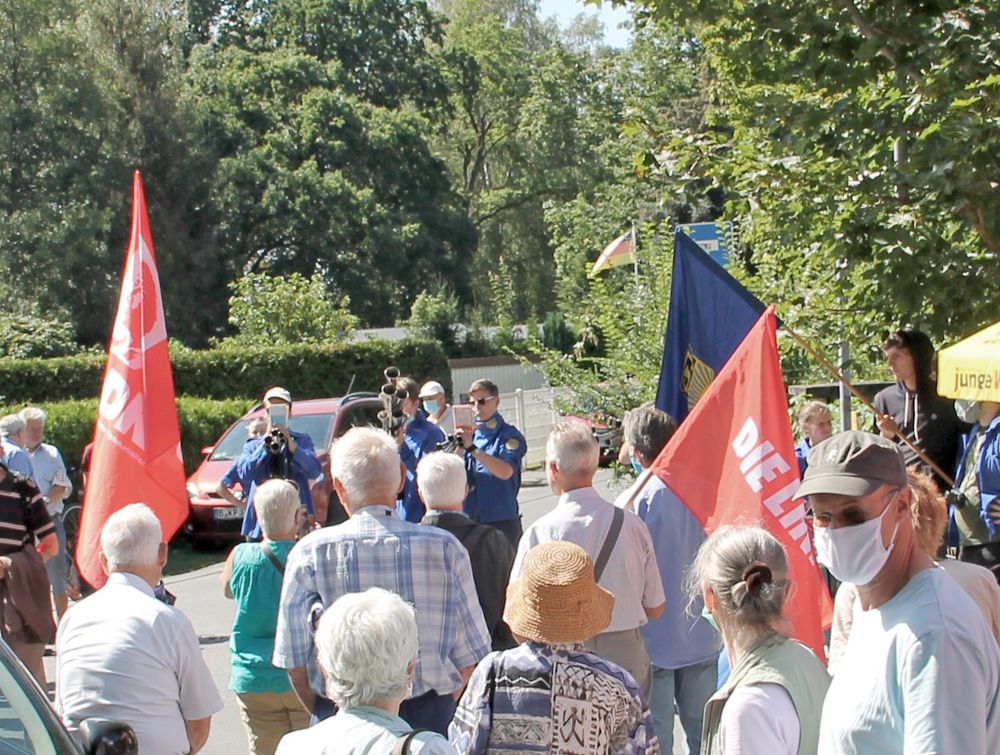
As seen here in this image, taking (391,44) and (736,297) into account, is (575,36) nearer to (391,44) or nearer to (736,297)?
(391,44)

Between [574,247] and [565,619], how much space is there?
142 feet

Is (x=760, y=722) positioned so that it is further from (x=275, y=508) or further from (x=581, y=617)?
(x=275, y=508)

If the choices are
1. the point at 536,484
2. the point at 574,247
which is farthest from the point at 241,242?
the point at 536,484

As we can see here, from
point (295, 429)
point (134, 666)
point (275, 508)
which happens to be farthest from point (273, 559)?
point (295, 429)

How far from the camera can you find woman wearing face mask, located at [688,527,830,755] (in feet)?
9.45

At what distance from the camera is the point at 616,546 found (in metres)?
5.14

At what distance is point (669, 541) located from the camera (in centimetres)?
560

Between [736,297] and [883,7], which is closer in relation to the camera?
[736,297]

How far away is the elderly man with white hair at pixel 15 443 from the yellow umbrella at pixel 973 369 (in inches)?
271

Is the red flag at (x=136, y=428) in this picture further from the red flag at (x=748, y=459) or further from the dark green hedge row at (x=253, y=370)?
the dark green hedge row at (x=253, y=370)

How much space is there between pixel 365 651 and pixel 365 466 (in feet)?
5.04

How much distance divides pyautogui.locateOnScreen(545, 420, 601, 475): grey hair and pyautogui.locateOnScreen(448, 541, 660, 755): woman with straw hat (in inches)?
61.3

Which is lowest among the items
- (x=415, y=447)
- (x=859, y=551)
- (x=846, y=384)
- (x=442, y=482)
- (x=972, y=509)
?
Result: (x=972, y=509)

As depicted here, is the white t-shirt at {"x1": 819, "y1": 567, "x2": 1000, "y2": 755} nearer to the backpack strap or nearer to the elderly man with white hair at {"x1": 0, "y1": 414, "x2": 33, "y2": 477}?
the backpack strap
